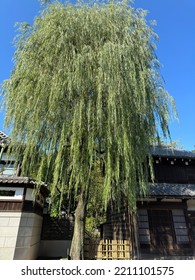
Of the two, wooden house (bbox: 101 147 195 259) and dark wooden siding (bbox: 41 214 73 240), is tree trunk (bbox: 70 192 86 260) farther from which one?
dark wooden siding (bbox: 41 214 73 240)

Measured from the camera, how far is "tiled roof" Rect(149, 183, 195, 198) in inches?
308

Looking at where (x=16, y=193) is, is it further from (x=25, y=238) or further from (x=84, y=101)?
(x=84, y=101)

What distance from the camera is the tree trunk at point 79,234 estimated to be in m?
4.91

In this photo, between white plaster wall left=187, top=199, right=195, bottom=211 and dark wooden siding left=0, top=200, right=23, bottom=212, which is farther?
white plaster wall left=187, top=199, right=195, bottom=211

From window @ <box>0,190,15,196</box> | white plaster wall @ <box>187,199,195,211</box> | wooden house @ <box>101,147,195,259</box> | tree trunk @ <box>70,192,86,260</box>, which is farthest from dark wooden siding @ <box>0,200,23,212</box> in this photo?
white plaster wall @ <box>187,199,195,211</box>

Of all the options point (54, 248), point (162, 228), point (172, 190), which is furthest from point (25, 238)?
point (172, 190)

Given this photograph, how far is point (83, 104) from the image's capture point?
15.9ft

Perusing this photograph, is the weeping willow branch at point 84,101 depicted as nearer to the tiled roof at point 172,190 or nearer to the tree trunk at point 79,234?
the tree trunk at point 79,234

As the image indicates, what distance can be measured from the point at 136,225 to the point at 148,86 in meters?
5.61

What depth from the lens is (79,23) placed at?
5625 millimetres

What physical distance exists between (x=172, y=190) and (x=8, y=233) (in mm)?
7281

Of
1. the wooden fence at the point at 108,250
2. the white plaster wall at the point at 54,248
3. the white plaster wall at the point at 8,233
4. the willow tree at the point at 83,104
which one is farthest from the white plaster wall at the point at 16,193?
the white plaster wall at the point at 54,248

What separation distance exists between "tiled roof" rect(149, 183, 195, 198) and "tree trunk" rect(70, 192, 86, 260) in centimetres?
357
